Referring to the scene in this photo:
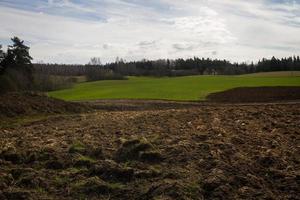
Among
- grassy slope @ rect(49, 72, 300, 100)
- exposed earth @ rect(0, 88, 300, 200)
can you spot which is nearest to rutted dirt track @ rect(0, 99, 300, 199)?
exposed earth @ rect(0, 88, 300, 200)

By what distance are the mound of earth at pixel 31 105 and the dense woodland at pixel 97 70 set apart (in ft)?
75.1

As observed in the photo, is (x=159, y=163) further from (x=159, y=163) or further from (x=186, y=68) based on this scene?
(x=186, y=68)

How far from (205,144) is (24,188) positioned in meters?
4.48

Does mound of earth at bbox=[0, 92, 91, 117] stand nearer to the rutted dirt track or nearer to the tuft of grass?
the rutted dirt track

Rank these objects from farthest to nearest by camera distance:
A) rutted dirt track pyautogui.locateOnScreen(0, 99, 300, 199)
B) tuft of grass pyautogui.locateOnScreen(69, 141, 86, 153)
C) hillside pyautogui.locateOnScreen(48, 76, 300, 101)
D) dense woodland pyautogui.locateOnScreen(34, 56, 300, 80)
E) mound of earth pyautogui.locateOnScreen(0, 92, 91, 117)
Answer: dense woodland pyautogui.locateOnScreen(34, 56, 300, 80), hillside pyautogui.locateOnScreen(48, 76, 300, 101), mound of earth pyautogui.locateOnScreen(0, 92, 91, 117), tuft of grass pyautogui.locateOnScreen(69, 141, 86, 153), rutted dirt track pyautogui.locateOnScreen(0, 99, 300, 199)

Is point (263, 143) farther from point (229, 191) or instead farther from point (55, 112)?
point (55, 112)

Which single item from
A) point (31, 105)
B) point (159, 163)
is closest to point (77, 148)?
point (159, 163)

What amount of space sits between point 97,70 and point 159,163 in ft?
383

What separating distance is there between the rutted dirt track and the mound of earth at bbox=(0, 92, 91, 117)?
10.3 m

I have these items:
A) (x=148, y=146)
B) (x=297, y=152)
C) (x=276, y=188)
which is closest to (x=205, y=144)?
(x=148, y=146)

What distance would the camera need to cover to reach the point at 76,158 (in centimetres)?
1037

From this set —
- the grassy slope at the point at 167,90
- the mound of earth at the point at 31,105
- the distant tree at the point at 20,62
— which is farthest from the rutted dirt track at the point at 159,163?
the distant tree at the point at 20,62

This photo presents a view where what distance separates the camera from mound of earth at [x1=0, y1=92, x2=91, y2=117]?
2431 centimetres

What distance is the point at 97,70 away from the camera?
125 metres
